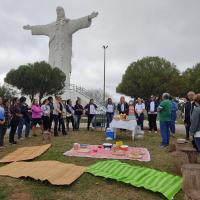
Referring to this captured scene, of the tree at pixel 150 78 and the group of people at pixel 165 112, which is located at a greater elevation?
the tree at pixel 150 78

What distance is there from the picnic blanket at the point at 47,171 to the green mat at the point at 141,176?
1.55ft

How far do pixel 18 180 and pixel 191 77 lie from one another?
164ft

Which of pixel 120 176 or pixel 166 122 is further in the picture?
pixel 166 122

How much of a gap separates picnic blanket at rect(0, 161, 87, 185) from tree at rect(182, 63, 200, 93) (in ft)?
150

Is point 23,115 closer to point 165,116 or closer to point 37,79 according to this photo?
point 165,116

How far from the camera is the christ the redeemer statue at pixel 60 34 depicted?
4362cm

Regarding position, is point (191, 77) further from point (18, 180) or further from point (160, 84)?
point (18, 180)

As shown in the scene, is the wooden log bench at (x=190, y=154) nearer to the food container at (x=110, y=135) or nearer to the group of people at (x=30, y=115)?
the food container at (x=110, y=135)

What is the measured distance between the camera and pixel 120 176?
8.20 m

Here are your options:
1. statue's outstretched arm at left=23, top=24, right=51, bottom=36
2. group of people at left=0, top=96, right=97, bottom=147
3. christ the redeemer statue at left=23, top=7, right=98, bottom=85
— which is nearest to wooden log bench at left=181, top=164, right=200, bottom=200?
group of people at left=0, top=96, right=97, bottom=147

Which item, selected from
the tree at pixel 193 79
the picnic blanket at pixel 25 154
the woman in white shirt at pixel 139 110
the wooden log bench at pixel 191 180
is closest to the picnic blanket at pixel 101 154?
the picnic blanket at pixel 25 154

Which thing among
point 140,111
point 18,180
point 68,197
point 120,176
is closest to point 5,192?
point 18,180

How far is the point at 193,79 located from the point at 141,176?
48.7m

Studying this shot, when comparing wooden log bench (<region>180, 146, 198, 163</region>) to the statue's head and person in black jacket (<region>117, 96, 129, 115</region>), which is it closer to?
person in black jacket (<region>117, 96, 129, 115</region>)
